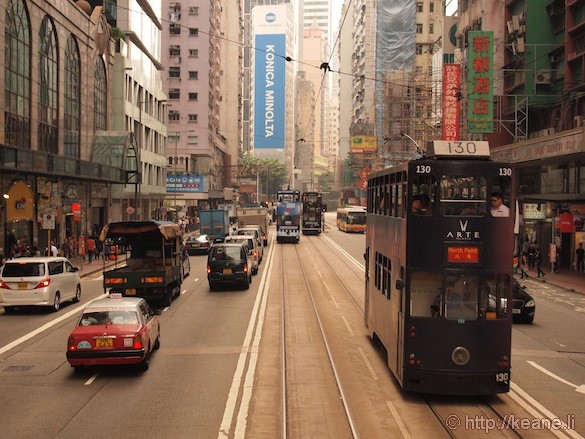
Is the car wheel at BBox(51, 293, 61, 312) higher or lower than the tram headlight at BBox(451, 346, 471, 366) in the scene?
lower

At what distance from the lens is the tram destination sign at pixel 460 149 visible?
38.9 feet

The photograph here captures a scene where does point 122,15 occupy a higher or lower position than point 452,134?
higher

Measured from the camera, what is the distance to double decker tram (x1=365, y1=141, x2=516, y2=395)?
11531 mm

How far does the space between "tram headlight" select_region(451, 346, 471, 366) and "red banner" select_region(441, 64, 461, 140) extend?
38.6 m

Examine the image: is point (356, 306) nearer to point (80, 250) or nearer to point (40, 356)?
point (40, 356)

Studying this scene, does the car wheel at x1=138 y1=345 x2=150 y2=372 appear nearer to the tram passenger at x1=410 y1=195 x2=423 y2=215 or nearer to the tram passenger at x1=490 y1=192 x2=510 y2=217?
the tram passenger at x1=410 y1=195 x2=423 y2=215

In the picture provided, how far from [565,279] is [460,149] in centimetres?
2665

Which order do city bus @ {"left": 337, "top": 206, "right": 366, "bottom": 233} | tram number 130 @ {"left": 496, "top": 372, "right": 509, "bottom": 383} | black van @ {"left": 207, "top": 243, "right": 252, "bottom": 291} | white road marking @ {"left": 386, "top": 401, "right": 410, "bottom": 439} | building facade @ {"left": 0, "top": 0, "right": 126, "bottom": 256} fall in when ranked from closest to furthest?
white road marking @ {"left": 386, "top": 401, "right": 410, "bottom": 439} < tram number 130 @ {"left": 496, "top": 372, "right": 509, "bottom": 383} < black van @ {"left": 207, "top": 243, "right": 252, "bottom": 291} < building facade @ {"left": 0, "top": 0, "right": 126, "bottom": 256} < city bus @ {"left": 337, "top": 206, "right": 366, "bottom": 233}

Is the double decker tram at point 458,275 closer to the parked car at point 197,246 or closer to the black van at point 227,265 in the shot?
the black van at point 227,265

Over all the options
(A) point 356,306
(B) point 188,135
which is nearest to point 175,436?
(A) point 356,306

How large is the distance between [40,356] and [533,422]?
10992mm

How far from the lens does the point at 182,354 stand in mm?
15984

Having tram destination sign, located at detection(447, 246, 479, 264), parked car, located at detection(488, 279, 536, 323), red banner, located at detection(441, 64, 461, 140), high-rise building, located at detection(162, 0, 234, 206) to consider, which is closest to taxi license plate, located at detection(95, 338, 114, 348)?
tram destination sign, located at detection(447, 246, 479, 264)

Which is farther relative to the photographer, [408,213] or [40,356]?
[40,356]
